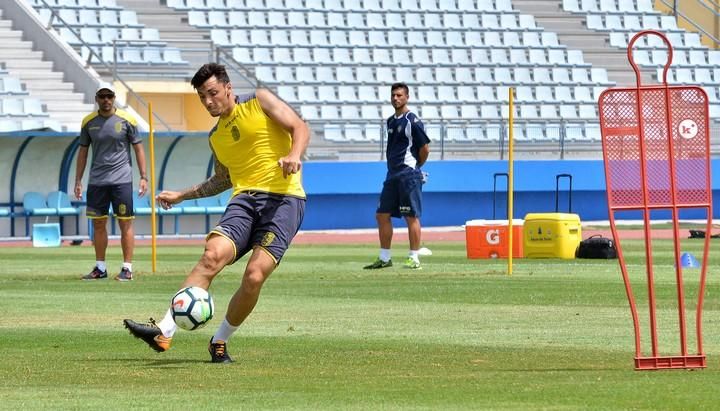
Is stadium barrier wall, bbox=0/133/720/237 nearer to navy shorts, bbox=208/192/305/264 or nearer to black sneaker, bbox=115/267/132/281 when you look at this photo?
black sneaker, bbox=115/267/132/281

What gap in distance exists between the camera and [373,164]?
3438 cm

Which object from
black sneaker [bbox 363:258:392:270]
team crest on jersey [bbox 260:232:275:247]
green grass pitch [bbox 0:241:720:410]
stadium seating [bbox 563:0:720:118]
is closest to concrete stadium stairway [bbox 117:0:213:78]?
stadium seating [bbox 563:0:720:118]

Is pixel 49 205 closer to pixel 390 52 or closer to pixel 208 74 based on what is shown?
pixel 390 52

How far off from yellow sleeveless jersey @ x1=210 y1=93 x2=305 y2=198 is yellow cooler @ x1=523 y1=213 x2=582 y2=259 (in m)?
12.6

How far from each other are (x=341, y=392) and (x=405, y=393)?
1.06ft

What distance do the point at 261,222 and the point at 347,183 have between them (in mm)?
24236

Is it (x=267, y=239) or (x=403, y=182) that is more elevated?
(x=403, y=182)

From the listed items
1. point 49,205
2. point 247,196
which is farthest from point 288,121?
point 49,205

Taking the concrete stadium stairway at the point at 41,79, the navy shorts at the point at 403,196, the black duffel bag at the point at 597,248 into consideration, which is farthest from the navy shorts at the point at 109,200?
the concrete stadium stairway at the point at 41,79

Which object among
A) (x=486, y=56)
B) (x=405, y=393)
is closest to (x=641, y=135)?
(x=405, y=393)

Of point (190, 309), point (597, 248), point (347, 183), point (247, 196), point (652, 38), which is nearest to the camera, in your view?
point (190, 309)

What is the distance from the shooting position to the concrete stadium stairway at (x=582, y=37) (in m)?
42.6

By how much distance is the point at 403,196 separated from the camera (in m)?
20.1

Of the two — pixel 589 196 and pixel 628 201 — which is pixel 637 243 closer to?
pixel 589 196
